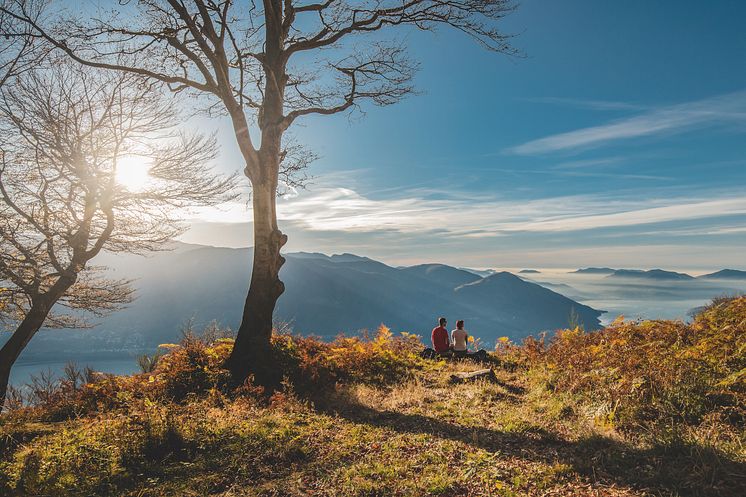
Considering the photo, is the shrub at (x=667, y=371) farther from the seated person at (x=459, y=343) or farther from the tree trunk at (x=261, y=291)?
the tree trunk at (x=261, y=291)

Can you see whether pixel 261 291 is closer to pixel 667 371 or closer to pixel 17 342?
pixel 667 371

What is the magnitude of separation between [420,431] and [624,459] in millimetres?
2797

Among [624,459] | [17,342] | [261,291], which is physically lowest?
[17,342]

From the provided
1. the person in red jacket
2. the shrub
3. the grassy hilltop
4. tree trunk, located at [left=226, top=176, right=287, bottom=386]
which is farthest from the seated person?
tree trunk, located at [left=226, top=176, right=287, bottom=386]

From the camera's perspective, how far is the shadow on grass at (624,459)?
13.0 feet

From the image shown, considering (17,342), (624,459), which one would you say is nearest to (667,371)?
(624,459)

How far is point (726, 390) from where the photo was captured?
5.64 metres

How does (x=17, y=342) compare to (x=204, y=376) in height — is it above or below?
below

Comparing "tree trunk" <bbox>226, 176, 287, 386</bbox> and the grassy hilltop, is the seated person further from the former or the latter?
"tree trunk" <bbox>226, 176, 287, 386</bbox>

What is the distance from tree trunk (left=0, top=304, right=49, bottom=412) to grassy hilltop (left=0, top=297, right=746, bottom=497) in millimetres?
5866

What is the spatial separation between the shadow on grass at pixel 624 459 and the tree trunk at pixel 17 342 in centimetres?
1368

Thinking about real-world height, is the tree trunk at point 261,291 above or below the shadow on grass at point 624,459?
above

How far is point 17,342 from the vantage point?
13438 millimetres

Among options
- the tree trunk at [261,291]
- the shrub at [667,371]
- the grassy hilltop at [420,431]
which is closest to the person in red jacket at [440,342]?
the grassy hilltop at [420,431]
